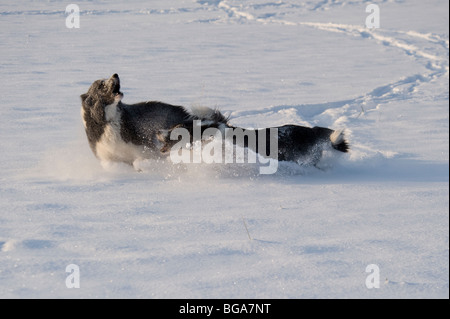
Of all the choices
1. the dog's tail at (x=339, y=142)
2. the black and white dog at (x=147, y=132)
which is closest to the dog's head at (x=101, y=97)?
the black and white dog at (x=147, y=132)

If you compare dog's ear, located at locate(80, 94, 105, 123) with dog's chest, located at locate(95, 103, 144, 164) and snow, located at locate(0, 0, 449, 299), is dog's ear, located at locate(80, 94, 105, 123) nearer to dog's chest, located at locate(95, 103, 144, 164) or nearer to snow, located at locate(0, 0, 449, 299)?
dog's chest, located at locate(95, 103, 144, 164)

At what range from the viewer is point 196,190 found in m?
4.18

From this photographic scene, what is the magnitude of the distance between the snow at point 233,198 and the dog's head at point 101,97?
1.39 ft

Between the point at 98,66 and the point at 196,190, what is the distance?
765 centimetres

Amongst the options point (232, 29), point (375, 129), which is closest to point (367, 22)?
point (232, 29)

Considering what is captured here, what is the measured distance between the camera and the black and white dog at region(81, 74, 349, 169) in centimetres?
482
